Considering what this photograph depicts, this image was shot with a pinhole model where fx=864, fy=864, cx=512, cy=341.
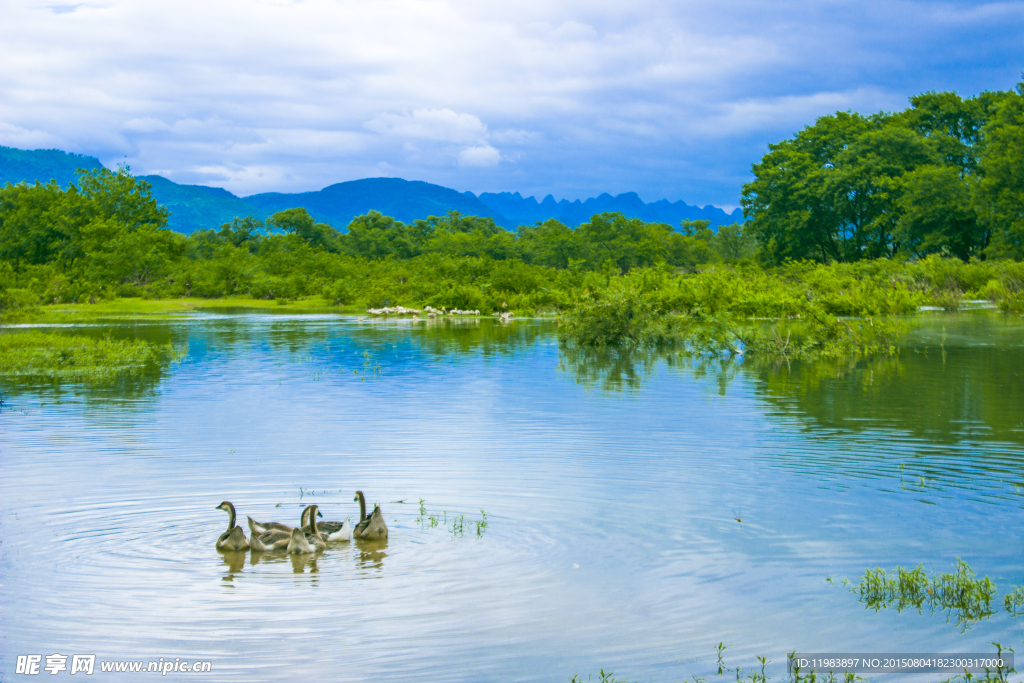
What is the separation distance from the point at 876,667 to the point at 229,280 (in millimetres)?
68280

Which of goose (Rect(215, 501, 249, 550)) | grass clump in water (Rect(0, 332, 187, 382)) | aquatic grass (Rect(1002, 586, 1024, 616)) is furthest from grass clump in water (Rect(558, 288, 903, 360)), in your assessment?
goose (Rect(215, 501, 249, 550))

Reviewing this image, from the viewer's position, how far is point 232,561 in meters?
7.35

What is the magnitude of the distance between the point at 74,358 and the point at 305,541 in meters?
18.0

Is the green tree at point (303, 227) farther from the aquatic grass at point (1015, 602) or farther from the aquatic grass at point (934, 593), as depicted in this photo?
the aquatic grass at point (1015, 602)

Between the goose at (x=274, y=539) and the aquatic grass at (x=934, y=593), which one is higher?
the goose at (x=274, y=539)

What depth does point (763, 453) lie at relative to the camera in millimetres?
11398

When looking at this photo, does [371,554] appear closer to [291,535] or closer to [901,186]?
[291,535]

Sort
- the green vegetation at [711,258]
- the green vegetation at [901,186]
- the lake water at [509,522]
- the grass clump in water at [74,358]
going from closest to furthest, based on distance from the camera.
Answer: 1. the lake water at [509,522]
2. the grass clump in water at [74,358]
3. the green vegetation at [711,258]
4. the green vegetation at [901,186]

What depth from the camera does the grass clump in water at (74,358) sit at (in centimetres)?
2056

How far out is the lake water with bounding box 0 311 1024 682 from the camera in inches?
228

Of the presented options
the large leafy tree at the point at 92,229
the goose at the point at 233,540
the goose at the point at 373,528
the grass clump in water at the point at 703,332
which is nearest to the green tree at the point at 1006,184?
the grass clump in water at the point at 703,332

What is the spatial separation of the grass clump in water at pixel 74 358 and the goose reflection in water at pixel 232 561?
13.9 metres

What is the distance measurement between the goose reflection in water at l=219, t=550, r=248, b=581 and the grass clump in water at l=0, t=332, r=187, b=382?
13.9 meters

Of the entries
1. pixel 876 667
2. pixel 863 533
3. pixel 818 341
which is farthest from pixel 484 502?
pixel 818 341
